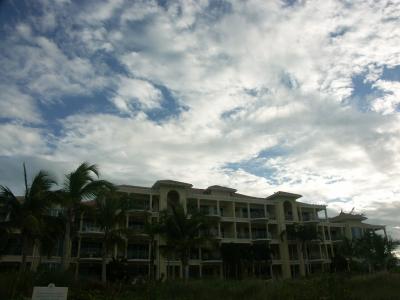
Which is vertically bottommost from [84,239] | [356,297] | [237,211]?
[356,297]

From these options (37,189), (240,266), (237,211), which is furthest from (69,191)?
(237,211)

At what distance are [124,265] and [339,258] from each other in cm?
2973

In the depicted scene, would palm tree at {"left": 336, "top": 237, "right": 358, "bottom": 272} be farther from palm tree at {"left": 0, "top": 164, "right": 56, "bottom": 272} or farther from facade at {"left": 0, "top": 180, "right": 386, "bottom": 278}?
palm tree at {"left": 0, "top": 164, "right": 56, "bottom": 272}

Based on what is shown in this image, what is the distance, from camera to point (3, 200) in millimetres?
22703

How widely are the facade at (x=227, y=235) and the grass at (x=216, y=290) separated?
22552mm

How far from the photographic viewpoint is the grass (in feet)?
44.5

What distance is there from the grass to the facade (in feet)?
74.0

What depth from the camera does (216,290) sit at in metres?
15.5

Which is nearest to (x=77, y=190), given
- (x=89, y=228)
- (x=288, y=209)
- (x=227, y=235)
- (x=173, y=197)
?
(x=89, y=228)

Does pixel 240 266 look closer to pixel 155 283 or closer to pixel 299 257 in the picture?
pixel 299 257

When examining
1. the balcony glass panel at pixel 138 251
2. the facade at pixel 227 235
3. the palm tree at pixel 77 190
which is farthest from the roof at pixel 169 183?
the palm tree at pixel 77 190

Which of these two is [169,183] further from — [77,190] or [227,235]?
[77,190]

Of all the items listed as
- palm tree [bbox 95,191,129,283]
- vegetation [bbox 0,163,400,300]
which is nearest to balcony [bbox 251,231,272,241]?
vegetation [bbox 0,163,400,300]

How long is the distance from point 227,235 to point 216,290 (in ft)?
114
